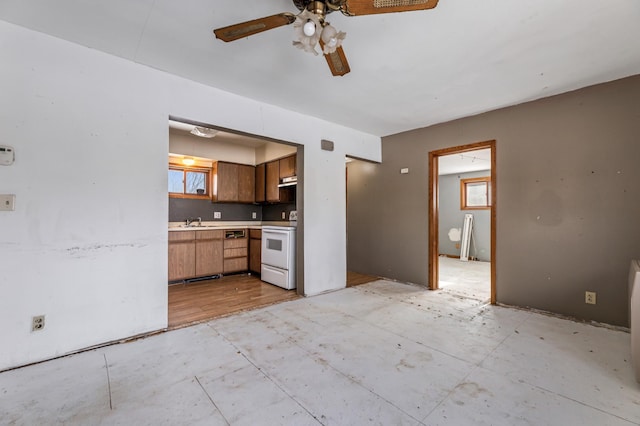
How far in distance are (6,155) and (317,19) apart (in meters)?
2.37

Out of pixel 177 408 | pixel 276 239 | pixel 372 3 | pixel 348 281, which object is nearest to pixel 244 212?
pixel 276 239

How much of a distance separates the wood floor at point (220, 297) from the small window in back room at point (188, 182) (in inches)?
62.8

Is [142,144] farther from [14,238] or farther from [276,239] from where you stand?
[276,239]

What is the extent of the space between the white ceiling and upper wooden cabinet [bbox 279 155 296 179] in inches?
56.4

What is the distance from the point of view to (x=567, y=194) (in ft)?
10.1

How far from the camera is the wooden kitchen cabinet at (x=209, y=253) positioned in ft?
15.1

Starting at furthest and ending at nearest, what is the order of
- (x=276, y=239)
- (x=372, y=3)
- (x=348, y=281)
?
(x=348, y=281) < (x=276, y=239) < (x=372, y=3)

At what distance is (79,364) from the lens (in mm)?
2066

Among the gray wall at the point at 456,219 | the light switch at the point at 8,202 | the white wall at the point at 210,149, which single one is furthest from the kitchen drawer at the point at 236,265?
Answer: the gray wall at the point at 456,219

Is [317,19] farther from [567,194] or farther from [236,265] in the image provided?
[236,265]

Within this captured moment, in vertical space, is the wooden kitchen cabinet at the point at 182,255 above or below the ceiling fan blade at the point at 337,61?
below

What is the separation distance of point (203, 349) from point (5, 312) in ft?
4.52

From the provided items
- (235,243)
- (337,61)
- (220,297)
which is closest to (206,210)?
(235,243)

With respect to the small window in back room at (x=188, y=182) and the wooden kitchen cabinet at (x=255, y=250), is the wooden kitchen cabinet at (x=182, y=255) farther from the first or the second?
the wooden kitchen cabinet at (x=255, y=250)
